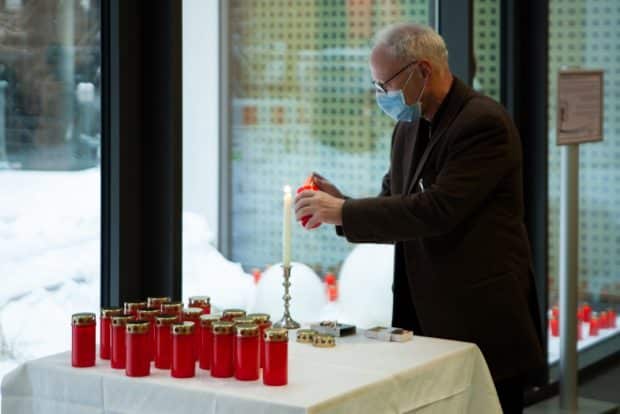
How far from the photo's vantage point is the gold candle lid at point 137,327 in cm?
247

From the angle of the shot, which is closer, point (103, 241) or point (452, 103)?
point (452, 103)

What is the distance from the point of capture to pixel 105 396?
8.23 ft

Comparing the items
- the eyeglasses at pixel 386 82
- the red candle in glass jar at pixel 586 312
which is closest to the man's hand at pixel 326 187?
the eyeglasses at pixel 386 82

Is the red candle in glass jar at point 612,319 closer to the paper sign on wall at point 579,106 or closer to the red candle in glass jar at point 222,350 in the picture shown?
the paper sign on wall at point 579,106

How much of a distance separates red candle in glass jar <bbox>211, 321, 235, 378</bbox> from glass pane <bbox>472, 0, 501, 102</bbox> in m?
2.56

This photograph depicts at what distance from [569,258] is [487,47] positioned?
96cm

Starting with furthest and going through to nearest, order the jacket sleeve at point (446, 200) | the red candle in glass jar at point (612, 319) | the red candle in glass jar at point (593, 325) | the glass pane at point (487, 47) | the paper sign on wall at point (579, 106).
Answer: the red candle in glass jar at point (612, 319)
the red candle in glass jar at point (593, 325)
the glass pane at point (487, 47)
the paper sign on wall at point (579, 106)
the jacket sleeve at point (446, 200)

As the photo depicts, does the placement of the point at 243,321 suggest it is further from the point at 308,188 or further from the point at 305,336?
the point at 308,188

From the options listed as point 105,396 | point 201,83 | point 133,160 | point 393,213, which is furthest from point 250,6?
point 105,396

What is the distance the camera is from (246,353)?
95.1 inches

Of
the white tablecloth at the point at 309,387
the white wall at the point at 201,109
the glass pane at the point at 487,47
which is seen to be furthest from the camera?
the glass pane at the point at 487,47

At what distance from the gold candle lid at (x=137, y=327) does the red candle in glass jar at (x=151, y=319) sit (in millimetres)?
41

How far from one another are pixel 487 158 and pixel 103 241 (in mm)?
1130

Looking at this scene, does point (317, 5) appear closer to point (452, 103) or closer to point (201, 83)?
point (201, 83)
